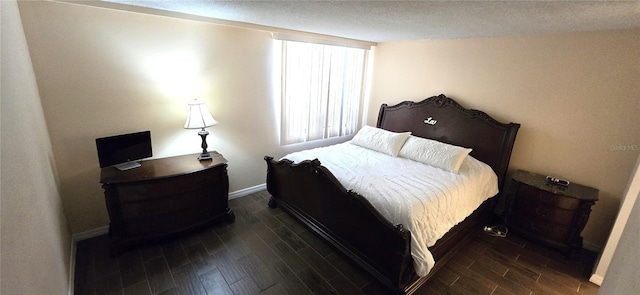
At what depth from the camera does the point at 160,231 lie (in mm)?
2398

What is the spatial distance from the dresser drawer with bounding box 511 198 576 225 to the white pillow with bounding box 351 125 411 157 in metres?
1.35

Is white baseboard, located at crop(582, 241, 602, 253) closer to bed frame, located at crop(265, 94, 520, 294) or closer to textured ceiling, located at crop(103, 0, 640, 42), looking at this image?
bed frame, located at crop(265, 94, 520, 294)

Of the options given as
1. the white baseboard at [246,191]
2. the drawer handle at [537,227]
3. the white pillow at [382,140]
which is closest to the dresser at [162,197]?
the white baseboard at [246,191]

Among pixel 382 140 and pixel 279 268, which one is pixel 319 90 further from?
pixel 279 268

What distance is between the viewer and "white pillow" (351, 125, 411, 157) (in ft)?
10.8

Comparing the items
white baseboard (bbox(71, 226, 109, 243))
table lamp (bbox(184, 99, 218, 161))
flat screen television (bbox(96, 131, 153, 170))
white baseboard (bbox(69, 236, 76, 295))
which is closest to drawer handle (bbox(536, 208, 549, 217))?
table lamp (bbox(184, 99, 218, 161))

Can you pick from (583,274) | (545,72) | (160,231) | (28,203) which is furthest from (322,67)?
(583,274)

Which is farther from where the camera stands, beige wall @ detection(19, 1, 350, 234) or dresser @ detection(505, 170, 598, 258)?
dresser @ detection(505, 170, 598, 258)

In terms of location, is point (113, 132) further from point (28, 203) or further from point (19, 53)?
point (28, 203)

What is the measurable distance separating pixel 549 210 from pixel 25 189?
151 inches

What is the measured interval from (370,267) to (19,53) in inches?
110

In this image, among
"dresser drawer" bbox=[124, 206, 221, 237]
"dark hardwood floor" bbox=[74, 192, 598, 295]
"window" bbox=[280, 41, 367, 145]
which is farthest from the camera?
"window" bbox=[280, 41, 367, 145]

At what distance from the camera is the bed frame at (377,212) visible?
76.2 inches

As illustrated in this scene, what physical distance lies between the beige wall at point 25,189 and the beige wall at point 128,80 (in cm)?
20
